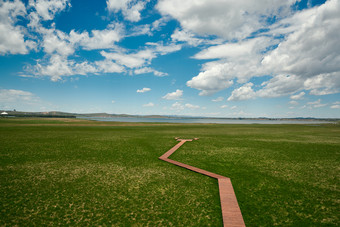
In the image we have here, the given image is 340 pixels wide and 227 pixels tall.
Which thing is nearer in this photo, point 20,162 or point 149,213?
point 149,213

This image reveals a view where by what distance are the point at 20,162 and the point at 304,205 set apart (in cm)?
2126

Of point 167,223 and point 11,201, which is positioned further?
point 11,201

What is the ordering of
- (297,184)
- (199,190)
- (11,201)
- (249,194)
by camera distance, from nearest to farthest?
1. (11,201)
2. (249,194)
3. (199,190)
4. (297,184)

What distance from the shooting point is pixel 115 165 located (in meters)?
14.4

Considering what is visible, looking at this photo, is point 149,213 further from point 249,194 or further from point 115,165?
point 115,165

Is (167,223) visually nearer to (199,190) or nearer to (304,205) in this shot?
(199,190)

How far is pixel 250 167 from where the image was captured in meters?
14.1

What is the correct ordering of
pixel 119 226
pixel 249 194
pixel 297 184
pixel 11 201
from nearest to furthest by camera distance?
pixel 119 226 → pixel 11 201 → pixel 249 194 → pixel 297 184

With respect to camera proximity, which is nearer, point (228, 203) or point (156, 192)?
point (228, 203)

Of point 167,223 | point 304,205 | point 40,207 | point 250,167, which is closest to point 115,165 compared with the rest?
point 40,207

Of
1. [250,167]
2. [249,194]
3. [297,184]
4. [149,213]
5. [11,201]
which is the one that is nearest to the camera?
[149,213]

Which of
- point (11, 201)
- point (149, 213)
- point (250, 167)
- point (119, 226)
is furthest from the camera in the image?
point (250, 167)

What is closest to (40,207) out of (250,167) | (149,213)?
(149,213)

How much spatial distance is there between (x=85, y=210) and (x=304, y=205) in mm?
10812
